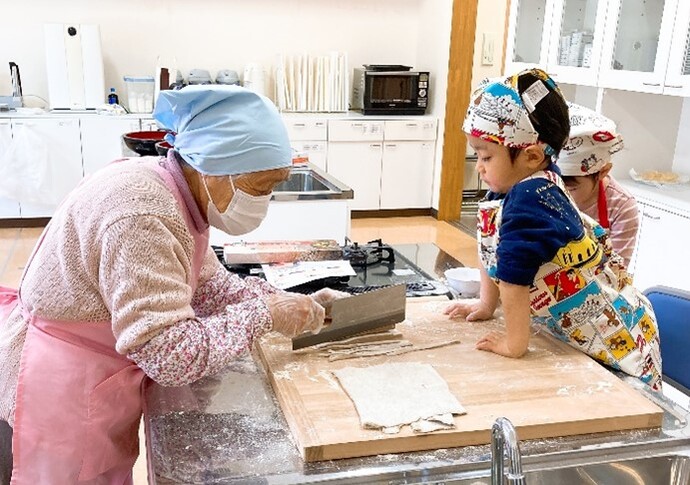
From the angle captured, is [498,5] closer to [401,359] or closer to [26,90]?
[26,90]

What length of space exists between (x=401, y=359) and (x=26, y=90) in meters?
4.96

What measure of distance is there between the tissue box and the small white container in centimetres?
355

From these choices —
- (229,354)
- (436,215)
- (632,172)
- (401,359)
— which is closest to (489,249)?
(401,359)

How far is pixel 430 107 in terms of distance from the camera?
5.70m

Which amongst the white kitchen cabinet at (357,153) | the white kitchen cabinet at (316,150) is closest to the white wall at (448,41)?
the white kitchen cabinet at (357,153)

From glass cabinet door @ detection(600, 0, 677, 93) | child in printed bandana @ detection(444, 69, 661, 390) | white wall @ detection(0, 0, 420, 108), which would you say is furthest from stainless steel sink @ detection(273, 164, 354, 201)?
white wall @ detection(0, 0, 420, 108)

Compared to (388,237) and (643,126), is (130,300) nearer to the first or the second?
(643,126)

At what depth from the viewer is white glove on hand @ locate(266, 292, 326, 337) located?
3.89ft

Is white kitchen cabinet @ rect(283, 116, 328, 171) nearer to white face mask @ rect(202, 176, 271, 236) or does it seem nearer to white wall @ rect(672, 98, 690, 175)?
white wall @ rect(672, 98, 690, 175)

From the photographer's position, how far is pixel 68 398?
1.14 m

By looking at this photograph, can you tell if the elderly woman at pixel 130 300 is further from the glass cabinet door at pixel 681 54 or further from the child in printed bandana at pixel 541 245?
the glass cabinet door at pixel 681 54

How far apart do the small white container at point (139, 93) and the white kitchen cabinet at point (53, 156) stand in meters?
0.49

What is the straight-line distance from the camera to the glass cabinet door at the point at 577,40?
3.59 meters

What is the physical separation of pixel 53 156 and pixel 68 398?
413cm
